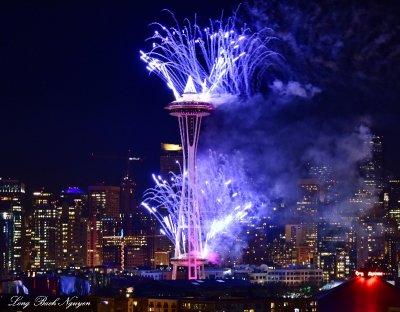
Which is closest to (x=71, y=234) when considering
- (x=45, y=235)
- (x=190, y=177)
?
(x=45, y=235)

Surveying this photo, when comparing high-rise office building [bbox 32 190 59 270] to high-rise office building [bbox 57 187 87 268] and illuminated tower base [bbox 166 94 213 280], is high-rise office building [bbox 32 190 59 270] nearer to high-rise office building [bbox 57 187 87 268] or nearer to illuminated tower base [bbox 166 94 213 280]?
high-rise office building [bbox 57 187 87 268]

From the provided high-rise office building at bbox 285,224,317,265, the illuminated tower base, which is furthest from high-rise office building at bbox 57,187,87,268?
the illuminated tower base

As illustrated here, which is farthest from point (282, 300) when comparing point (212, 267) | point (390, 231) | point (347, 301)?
point (390, 231)

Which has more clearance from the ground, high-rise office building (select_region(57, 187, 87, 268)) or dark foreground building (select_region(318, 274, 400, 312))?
high-rise office building (select_region(57, 187, 87, 268))

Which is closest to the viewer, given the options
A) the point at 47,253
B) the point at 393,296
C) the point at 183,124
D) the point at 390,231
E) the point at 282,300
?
the point at 393,296

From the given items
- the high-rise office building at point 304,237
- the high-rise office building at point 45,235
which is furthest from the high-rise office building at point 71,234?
the high-rise office building at point 304,237

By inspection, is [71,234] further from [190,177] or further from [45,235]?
[190,177]

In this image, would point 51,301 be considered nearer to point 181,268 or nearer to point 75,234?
point 181,268
